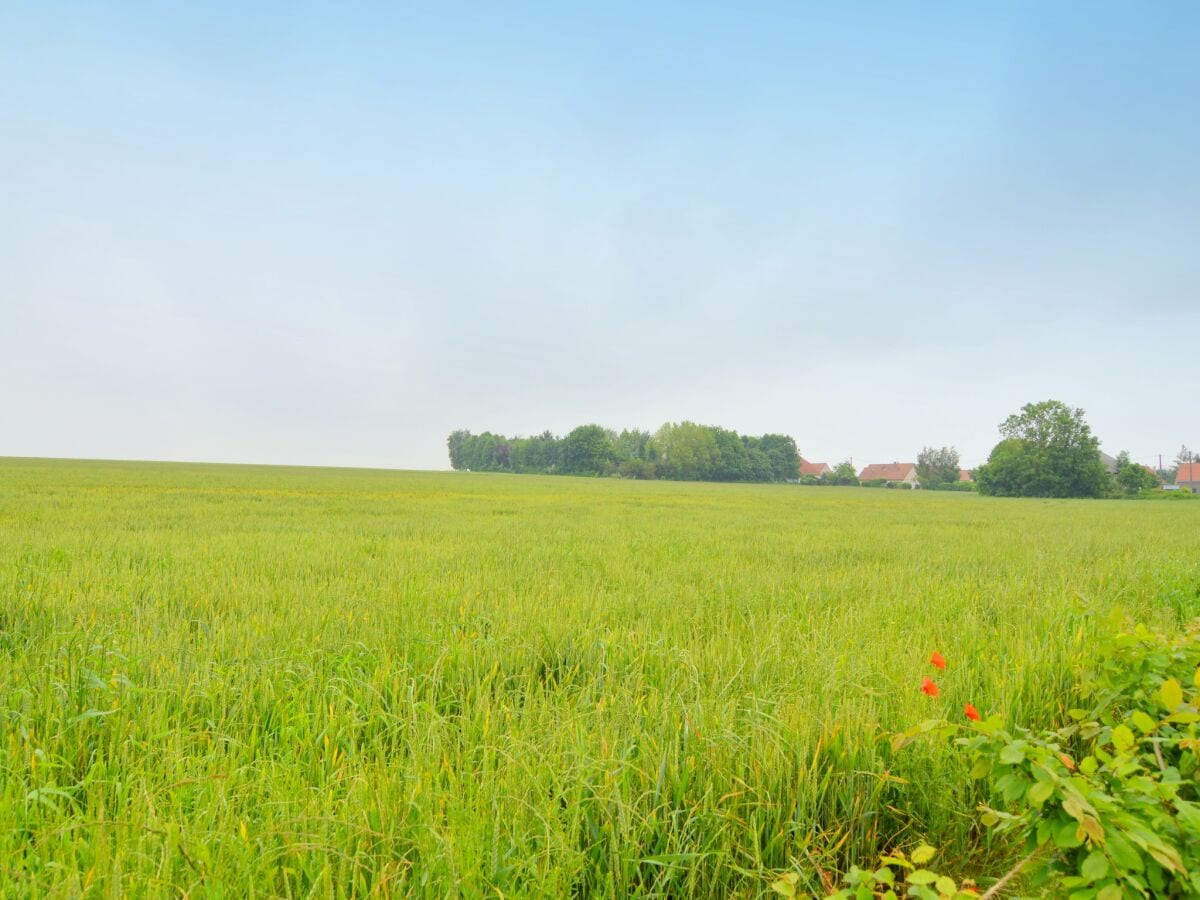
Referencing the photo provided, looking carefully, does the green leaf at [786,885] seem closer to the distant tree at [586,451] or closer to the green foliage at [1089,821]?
the green foliage at [1089,821]

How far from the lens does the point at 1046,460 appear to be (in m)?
62.8

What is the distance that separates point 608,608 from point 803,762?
111 inches

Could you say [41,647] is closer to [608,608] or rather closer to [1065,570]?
[608,608]

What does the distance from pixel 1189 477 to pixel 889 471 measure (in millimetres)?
50367

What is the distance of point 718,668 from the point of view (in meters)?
3.38

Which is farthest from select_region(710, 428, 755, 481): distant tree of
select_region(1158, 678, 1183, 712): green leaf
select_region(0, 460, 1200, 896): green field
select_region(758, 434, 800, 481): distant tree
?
select_region(1158, 678, 1183, 712): green leaf

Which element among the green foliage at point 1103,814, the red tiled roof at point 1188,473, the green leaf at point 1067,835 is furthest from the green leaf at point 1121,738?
the red tiled roof at point 1188,473

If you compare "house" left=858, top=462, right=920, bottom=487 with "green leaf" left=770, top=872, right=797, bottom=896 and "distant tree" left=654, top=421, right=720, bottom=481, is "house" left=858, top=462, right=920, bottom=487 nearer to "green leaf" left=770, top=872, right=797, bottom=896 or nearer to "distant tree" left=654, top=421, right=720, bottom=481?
"distant tree" left=654, top=421, right=720, bottom=481

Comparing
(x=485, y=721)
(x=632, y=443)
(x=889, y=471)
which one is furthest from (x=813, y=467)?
(x=485, y=721)

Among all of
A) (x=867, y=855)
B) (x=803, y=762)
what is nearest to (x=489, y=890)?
(x=803, y=762)

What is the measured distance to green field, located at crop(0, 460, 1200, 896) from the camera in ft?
5.91

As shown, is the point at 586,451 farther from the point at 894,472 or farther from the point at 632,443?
the point at 894,472

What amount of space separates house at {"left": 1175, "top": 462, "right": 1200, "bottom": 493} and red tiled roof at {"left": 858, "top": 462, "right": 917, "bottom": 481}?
139ft

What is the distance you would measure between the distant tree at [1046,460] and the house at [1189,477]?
6111cm
